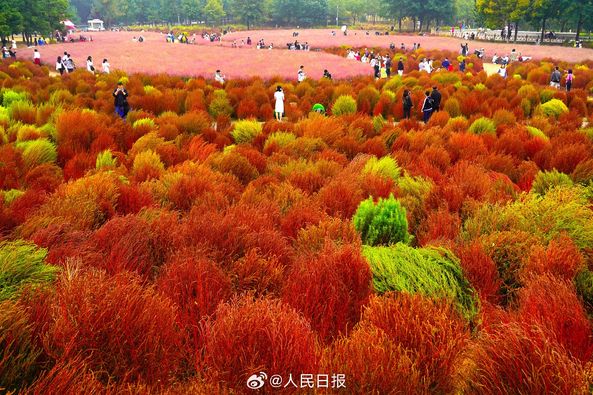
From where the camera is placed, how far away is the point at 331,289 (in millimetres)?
3482

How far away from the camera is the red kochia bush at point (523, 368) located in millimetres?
2289

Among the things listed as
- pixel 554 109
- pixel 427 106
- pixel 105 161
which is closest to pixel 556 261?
pixel 105 161

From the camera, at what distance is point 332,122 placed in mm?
11062

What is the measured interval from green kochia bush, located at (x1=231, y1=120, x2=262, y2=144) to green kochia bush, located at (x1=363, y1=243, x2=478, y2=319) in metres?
6.82

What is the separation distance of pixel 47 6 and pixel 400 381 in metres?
59.5

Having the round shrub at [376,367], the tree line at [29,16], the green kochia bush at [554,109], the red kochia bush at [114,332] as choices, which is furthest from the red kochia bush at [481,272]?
the tree line at [29,16]

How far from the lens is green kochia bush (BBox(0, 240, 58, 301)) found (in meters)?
3.29

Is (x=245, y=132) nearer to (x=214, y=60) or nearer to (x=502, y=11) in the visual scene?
(x=214, y=60)

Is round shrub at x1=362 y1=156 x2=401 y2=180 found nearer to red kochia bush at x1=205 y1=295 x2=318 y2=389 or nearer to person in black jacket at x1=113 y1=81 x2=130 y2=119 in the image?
red kochia bush at x1=205 y1=295 x2=318 y2=389

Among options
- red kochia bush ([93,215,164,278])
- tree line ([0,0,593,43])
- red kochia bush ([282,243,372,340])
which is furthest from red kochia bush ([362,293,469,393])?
tree line ([0,0,593,43])

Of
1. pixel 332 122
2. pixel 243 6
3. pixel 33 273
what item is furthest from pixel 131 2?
pixel 33 273

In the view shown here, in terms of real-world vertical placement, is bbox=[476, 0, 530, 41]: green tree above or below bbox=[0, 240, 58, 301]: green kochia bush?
above

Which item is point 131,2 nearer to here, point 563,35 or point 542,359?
point 563,35

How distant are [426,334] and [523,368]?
575mm
